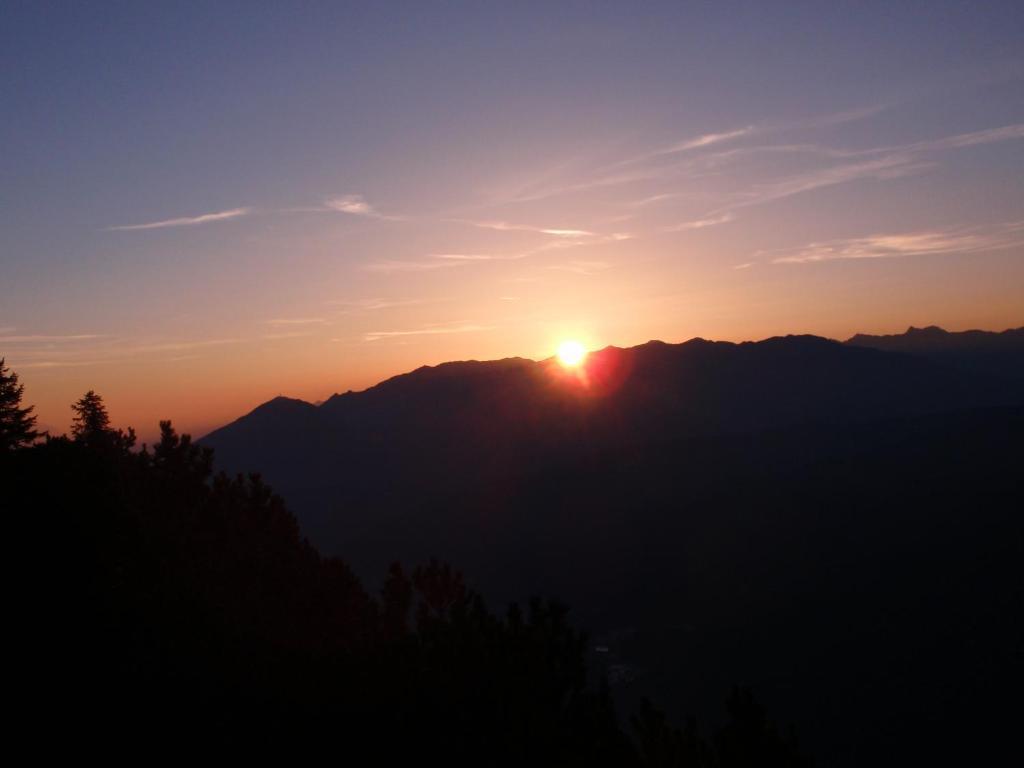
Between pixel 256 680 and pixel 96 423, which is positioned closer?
pixel 256 680

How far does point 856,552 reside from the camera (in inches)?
6762

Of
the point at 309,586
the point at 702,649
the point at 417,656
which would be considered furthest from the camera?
the point at 702,649

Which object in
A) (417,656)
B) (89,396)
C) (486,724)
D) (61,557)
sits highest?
(89,396)

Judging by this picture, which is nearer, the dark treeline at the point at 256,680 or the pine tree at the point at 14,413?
the dark treeline at the point at 256,680

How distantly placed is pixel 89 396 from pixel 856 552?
562 feet

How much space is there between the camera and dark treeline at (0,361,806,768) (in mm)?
13445

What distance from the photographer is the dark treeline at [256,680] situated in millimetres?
13445

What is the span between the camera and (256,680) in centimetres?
1600

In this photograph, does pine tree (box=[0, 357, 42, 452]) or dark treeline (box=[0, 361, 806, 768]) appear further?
pine tree (box=[0, 357, 42, 452])

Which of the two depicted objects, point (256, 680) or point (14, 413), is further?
point (14, 413)

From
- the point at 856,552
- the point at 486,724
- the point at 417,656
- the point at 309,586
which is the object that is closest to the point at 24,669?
the point at 417,656

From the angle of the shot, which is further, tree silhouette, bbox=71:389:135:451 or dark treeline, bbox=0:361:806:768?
tree silhouette, bbox=71:389:135:451

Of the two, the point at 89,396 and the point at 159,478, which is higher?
the point at 89,396

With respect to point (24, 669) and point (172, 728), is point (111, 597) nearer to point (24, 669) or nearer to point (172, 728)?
point (24, 669)
